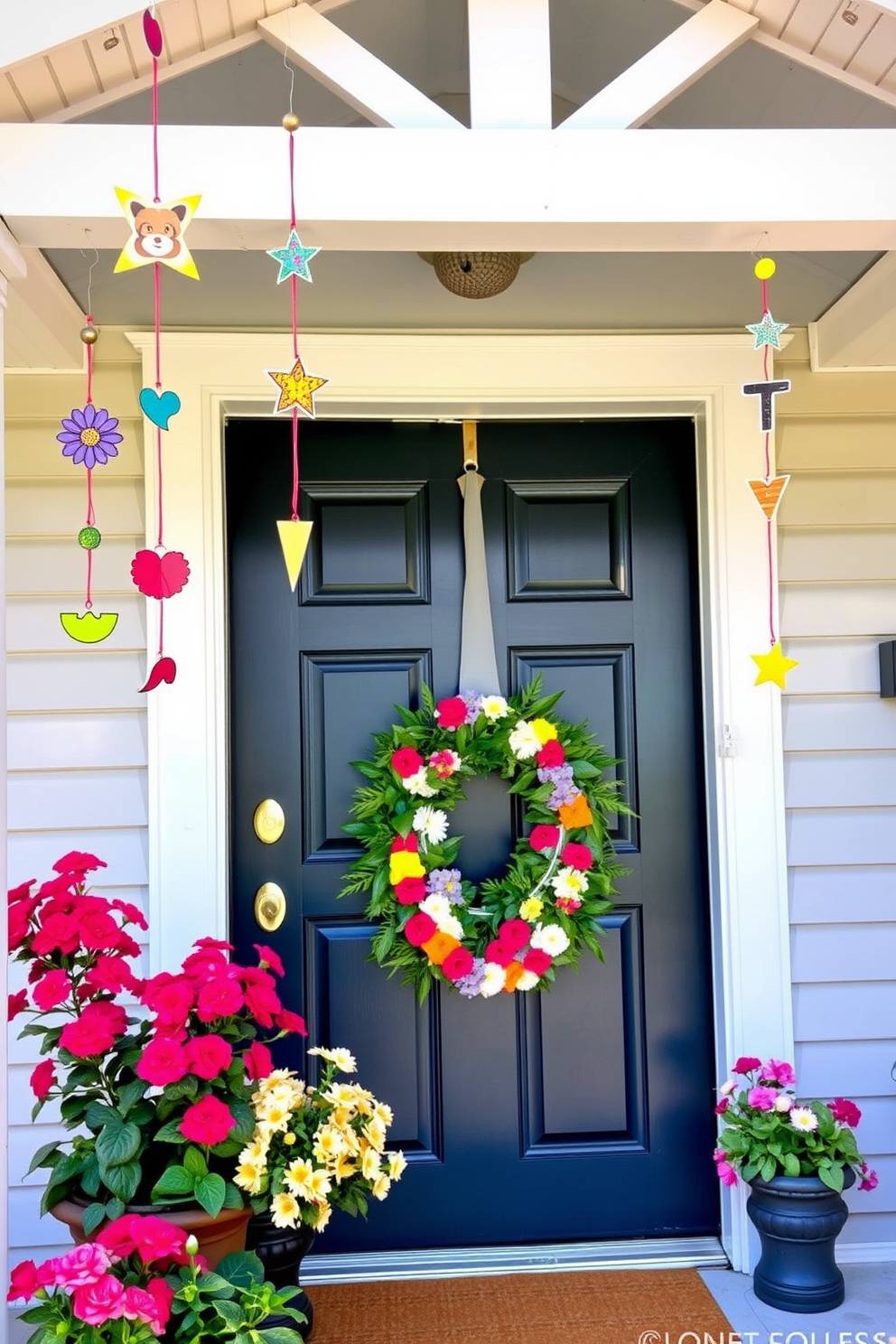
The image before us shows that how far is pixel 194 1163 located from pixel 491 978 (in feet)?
2.80

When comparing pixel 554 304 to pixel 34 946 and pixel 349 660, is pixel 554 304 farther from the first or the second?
pixel 34 946

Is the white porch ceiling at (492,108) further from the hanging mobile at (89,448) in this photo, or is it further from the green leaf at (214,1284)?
the green leaf at (214,1284)

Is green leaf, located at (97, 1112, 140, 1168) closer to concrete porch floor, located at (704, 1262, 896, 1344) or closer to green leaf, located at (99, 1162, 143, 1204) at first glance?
green leaf, located at (99, 1162, 143, 1204)

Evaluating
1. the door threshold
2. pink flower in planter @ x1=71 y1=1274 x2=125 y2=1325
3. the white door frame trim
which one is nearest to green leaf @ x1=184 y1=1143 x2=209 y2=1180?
pink flower in planter @ x1=71 y1=1274 x2=125 y2=1325

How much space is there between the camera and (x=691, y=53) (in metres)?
1.84

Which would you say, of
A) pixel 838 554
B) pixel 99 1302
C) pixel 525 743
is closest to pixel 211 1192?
pixel 99 1302

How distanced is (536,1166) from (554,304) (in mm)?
1980

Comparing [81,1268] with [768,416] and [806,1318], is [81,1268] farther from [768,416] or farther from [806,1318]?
[768,416]

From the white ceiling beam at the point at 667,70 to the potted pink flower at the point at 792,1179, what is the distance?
6.21 feet

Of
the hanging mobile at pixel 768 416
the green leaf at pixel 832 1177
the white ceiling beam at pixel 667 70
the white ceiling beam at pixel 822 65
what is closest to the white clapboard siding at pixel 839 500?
the hanging mobile at pixel 768 416

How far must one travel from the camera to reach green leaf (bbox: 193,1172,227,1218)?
179cm

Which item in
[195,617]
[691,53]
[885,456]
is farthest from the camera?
[885,456]

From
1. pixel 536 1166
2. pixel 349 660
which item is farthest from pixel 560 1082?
pixel 349 660

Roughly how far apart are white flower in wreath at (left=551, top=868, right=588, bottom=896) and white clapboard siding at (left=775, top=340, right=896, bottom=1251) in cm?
50
